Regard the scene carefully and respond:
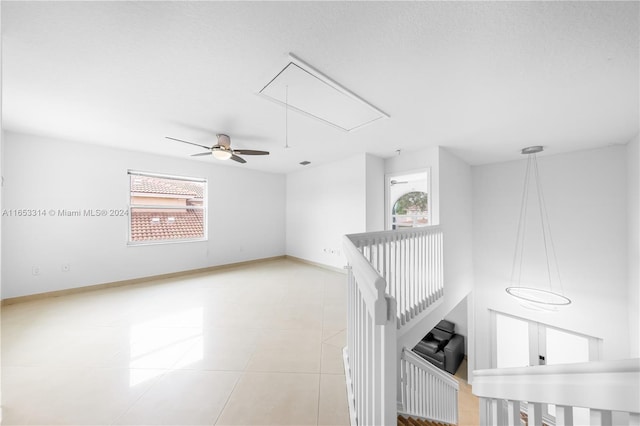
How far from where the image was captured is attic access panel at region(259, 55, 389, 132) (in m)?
1.91

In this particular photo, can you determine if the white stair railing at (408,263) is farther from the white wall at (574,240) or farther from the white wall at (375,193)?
the white wall at (574,240)

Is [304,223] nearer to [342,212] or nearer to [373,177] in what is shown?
[342,212]

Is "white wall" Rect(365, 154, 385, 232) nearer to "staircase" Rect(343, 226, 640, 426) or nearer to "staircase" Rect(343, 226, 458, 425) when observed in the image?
"staircase" Rect(343, 226, 458, 425)

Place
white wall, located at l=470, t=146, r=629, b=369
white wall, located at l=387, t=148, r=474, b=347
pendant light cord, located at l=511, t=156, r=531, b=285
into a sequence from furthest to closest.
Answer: pendant light cord, located at l=511, t=156, r=531, b=285 < white wall, located at l=387, t=148, r=474, b=347 < white wall, located at l=470, t=146, r=629, b=369

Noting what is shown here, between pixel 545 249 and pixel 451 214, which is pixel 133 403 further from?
pixel 545 249

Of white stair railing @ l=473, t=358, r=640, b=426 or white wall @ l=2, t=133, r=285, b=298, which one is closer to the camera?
white stair railing @ l=473, t=358, r=640, b=426

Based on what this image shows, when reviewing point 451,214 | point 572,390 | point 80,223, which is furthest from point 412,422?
point 80,223

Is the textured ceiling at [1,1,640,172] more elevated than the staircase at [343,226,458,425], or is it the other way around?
the textured ceiling at [1,1,640,172]

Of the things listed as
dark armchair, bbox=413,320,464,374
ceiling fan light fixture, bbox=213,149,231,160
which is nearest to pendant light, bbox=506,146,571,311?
dark armchair, bbox=413,320,464,374

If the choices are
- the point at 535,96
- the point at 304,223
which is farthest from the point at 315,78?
the point at 304,223

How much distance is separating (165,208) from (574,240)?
7807 millimetres

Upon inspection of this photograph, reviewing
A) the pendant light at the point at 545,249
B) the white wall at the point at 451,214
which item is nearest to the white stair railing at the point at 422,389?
the white wall at the point at 451,214

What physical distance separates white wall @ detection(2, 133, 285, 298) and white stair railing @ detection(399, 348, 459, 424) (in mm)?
4276

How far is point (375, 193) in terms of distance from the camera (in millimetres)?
4488
